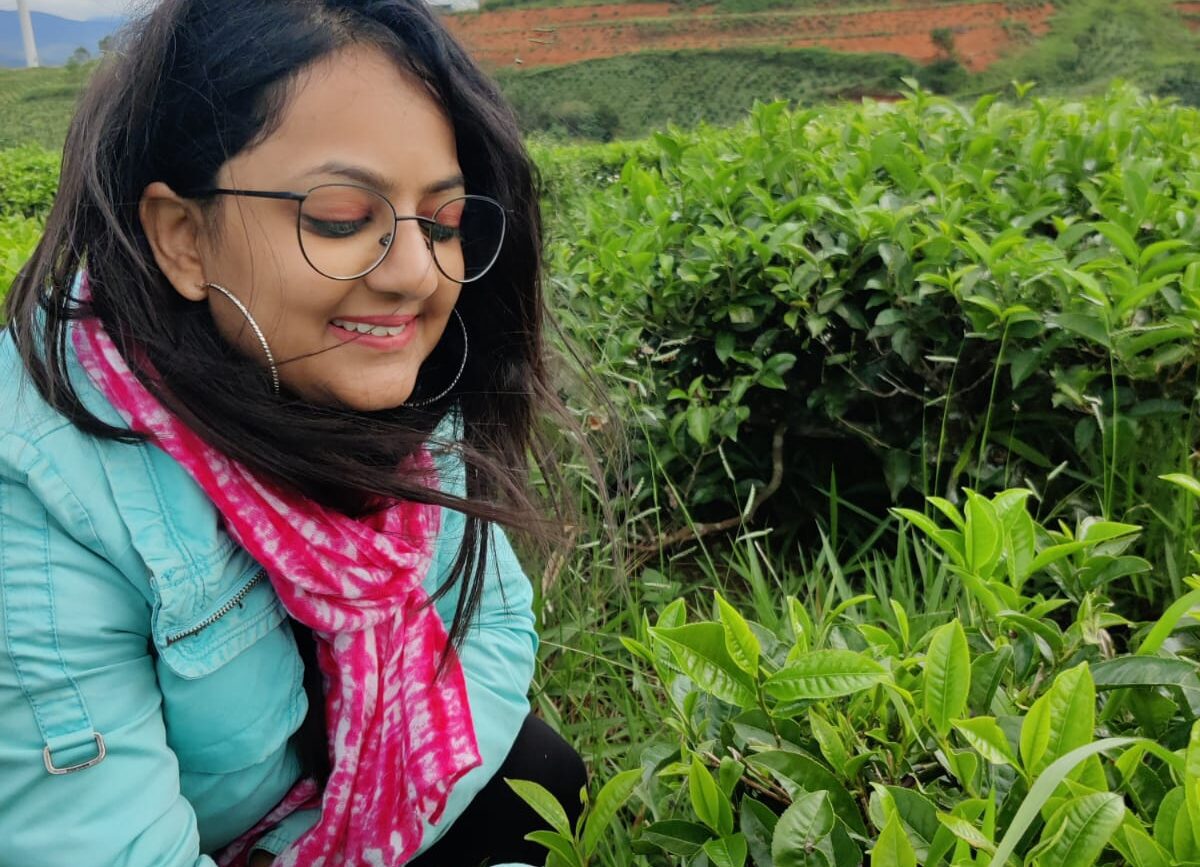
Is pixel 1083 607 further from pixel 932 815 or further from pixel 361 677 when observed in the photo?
pixel 361 677

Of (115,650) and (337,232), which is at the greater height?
(337,232)

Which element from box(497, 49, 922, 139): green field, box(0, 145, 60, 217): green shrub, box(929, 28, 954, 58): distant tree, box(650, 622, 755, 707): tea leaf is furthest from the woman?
box(929, 28, 954, 58): distant tree

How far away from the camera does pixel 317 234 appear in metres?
1.01

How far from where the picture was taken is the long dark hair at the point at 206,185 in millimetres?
998

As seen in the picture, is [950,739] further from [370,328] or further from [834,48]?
[834,48]

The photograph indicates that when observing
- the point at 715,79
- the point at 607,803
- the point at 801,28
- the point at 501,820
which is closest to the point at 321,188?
the point at 607,803

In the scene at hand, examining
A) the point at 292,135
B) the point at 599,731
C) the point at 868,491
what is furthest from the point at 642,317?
the point at 292,135

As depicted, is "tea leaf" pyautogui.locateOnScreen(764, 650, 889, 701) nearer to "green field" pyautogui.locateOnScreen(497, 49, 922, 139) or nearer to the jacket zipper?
the jacket zipper

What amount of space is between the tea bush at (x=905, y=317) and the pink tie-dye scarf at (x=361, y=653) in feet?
2.67

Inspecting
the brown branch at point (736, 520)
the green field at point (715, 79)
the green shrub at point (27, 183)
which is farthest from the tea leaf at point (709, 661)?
the green field at point (715, 79)

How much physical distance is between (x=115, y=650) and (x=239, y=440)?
0.23m

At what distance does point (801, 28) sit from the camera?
1575 inches

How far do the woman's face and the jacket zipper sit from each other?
20 centimetres

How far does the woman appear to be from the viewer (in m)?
0.92
